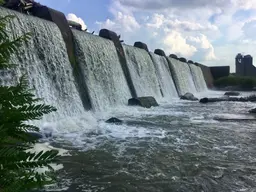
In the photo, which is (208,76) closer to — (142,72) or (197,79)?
(197,79)

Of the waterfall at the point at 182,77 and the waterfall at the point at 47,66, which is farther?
the waterfall at the point at 182,77

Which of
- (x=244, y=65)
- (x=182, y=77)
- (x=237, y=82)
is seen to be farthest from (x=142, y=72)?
(x=244, y=65)

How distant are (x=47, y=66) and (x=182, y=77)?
22965 mm

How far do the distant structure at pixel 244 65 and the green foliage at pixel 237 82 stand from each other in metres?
18.7

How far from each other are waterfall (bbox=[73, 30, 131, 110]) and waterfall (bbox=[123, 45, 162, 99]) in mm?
2206

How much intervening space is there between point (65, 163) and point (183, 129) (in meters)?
5.08

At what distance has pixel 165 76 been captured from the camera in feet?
88.5

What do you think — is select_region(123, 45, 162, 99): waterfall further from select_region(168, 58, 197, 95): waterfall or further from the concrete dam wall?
select_region(168, 58, 197, 95): waterfall

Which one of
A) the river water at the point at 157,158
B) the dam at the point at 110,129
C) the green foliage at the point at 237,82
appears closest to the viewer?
the river water at the point at 157,158

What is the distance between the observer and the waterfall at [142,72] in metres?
20.4

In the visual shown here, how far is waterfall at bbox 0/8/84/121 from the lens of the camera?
9.95 meters

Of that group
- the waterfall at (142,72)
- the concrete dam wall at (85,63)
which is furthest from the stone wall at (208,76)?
the waterfall at (142,72)

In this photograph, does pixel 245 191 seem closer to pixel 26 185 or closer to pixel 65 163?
pixel 65 163

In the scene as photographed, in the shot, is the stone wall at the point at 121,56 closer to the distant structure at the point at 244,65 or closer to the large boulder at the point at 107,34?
the large boulder at the point at 107,34
